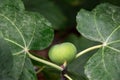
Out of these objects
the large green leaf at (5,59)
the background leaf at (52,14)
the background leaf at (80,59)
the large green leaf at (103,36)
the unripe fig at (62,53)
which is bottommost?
the large green leaf at (5,59)

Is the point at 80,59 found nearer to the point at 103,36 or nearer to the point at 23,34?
the point at 103,36

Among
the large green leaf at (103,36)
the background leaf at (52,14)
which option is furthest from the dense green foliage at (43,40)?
the background leaf at (52,14)

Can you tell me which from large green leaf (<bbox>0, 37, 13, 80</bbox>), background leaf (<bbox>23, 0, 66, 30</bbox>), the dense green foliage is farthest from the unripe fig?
background leaf (<bbox>23, 0, 66, 30</bbox>)

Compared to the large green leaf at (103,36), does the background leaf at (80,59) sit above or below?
above

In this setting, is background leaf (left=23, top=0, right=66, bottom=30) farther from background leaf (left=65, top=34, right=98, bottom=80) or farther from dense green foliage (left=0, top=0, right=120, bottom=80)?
dense green foliage (left=0, top=0, right=120, bottom=80)

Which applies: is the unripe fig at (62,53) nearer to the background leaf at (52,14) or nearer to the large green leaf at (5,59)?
the large green leaf at (5,59)

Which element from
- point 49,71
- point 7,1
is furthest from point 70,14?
point 7,1

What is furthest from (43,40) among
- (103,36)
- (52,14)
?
(52,14)
